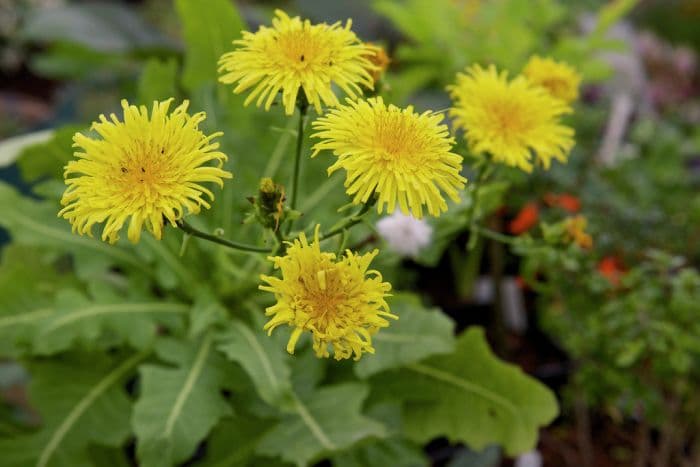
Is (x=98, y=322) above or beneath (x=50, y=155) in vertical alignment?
beneath

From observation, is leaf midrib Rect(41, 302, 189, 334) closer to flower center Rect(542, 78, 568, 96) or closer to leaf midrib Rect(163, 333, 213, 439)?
leaf midrib Rect(163, 333, 213, 439)

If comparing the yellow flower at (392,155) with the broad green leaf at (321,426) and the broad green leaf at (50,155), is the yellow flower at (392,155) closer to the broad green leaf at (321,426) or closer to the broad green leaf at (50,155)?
the broad green leaf at (321,426)

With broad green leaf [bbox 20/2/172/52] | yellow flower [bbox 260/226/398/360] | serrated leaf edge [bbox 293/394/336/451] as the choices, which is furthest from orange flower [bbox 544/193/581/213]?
broad green leaf [bbox 20/2/172/52]

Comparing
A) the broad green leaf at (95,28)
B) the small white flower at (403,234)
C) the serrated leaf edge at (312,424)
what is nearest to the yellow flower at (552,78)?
the small white flower at (403,234)

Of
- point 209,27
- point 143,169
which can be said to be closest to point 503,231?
point 209,27

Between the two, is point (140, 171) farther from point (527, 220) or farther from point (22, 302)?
point (527, 220)

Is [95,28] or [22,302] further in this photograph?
[95,28]
